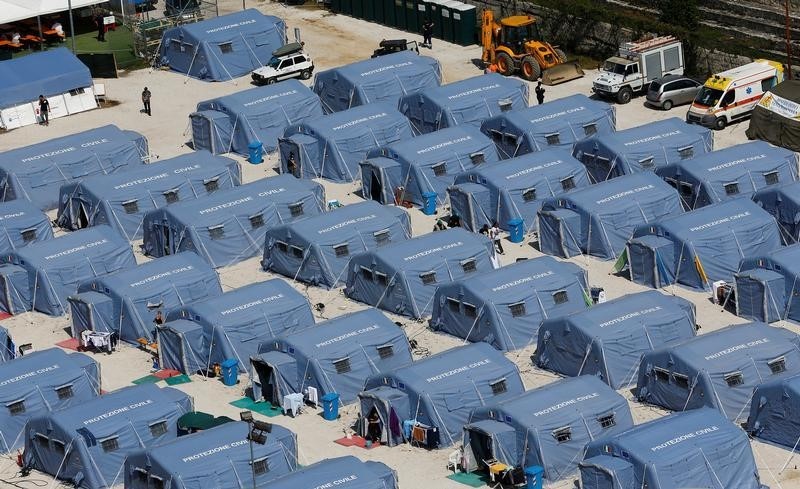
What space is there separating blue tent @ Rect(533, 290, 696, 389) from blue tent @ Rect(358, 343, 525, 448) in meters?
2.52

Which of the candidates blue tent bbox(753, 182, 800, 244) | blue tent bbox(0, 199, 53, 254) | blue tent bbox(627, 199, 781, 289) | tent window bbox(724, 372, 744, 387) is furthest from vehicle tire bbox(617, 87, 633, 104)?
tent window bbox(724, 372, 744, 387)

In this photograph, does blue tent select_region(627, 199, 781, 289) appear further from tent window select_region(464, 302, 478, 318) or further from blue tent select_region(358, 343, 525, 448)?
blue tent select_region(358, 343, 525, 448)

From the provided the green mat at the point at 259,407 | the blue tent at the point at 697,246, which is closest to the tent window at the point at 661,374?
the blue tent at the point at 697,246

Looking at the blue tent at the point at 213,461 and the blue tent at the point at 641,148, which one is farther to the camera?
the blue tent at the point at 641,148

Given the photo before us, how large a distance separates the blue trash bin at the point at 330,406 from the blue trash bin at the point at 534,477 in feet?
23.9

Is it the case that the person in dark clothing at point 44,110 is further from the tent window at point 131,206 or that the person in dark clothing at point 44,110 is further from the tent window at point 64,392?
the tent window at point 64,392

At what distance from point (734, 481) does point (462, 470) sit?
738 centimetres

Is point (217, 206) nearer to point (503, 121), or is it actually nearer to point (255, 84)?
point (503, 121)

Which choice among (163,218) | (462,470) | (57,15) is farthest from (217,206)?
(57,15)

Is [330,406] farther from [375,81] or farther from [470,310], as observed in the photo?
[375,81]

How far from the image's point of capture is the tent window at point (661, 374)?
52963 mm

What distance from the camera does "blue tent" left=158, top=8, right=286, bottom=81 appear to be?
85125mm

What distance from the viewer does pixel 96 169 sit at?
72.2 metres

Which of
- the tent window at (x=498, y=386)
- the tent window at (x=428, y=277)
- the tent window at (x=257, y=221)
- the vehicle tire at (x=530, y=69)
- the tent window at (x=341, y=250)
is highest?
the vehicle tire at (x=530, y=69)
